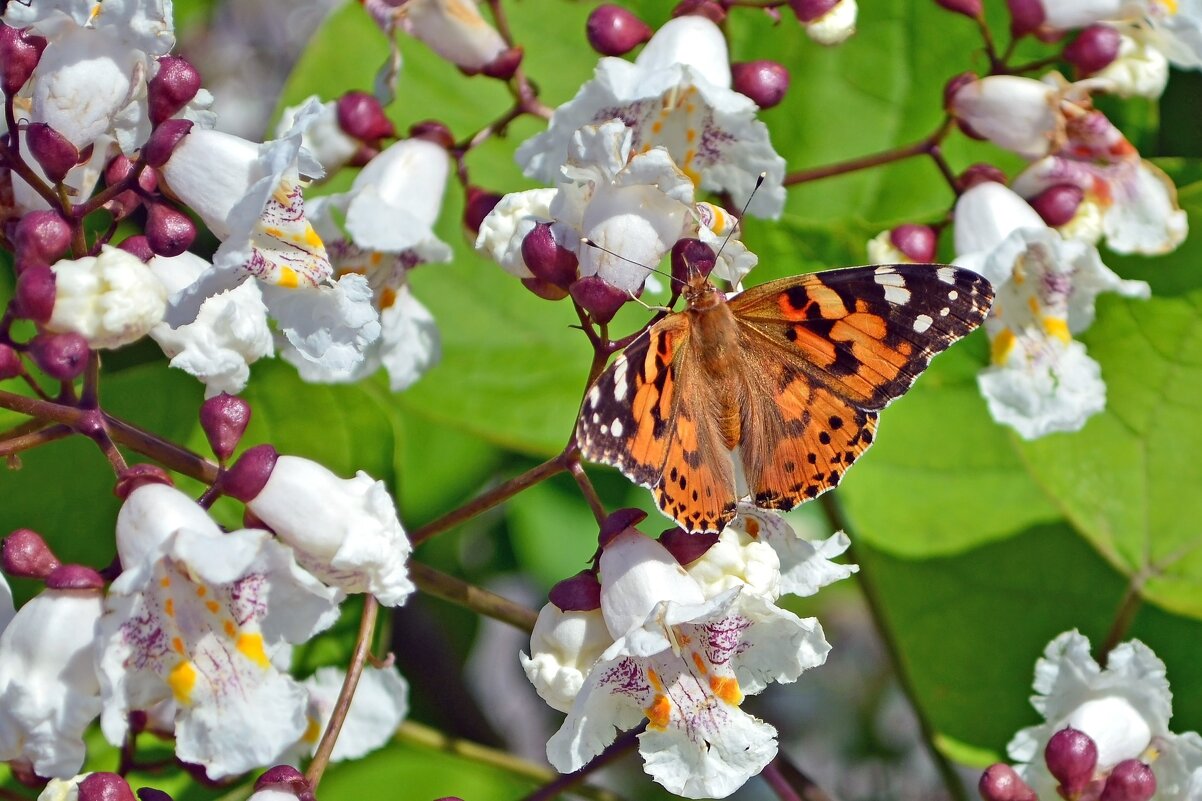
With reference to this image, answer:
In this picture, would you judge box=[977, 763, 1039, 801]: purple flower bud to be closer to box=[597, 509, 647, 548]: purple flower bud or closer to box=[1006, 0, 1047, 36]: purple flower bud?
box=[597, 509, 647, 548]: purple flower bud

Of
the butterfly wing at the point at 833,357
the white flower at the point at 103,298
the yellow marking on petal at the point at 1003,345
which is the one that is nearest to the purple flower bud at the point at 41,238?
the white flower at the point at 103,298

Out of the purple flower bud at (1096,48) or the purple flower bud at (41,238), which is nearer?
the purple flower bud at (41,238)

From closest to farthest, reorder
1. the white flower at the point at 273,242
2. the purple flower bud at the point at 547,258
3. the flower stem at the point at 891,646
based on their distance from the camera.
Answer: the white flower at the point at 273,242 → the purple flower bud at the point at 547,258 → the flower stem at the point at 891,646

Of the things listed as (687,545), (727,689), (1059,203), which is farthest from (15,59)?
(1059,203)

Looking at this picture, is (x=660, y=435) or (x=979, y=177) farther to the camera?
(x=979, y=177)

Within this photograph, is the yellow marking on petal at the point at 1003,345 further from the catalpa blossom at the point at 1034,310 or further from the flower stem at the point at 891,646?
the flower stem at the point at 891,646

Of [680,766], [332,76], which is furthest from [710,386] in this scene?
[332,76]

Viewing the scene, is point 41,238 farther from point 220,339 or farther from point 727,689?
point 727,689

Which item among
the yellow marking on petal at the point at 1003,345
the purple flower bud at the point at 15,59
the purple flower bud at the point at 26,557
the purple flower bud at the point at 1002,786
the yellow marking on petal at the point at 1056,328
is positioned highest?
the purple flower bud at the point at 15,59
